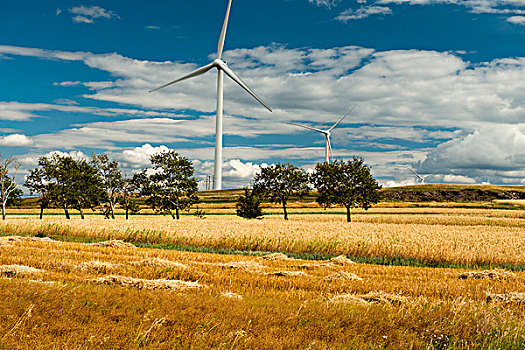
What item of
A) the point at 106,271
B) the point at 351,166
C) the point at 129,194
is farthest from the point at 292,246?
the point at 129,194

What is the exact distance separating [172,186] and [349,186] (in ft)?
97.9

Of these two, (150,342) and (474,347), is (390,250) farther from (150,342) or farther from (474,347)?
(150,342)

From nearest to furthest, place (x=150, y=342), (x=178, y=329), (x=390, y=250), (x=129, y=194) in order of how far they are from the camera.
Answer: (x=150, y=342) → (x=178, y=329) → (x=390, y=250) → (x=129, y=194)

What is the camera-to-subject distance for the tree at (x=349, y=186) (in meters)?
66.0

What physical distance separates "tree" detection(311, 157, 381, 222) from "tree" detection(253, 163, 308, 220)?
5.45 meters

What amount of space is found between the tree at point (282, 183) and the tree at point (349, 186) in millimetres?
5454

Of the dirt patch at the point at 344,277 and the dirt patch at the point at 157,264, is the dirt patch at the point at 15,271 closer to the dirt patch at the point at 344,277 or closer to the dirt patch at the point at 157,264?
the dirt patch at the point at 157,264

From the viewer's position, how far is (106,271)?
13750 mm

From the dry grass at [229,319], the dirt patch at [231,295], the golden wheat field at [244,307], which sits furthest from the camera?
the dirt patch at [231,295]

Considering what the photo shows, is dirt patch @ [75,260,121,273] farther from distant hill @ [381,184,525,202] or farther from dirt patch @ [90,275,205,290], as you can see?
distant hill @ [381,184,525,202]

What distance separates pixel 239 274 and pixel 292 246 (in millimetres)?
14825

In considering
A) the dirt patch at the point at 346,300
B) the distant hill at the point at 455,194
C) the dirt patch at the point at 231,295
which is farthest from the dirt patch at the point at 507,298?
the distant hill at the point at 455,194

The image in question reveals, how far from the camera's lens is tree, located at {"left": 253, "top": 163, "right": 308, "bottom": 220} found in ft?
240

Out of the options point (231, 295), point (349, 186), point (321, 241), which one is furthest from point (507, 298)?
point (349, 186)
